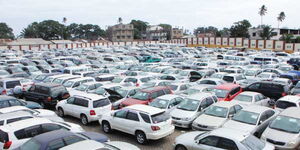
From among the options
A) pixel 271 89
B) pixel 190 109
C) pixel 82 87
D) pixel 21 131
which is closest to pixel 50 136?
pixel 21 131

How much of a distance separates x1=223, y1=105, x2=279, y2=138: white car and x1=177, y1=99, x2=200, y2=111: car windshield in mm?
2123

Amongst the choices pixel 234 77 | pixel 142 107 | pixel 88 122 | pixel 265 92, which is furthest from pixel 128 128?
pixel 234 77

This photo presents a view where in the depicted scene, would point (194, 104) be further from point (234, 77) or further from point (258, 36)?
point (258, 36)

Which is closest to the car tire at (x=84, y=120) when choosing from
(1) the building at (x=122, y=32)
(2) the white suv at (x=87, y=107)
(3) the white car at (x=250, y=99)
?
(2) the white suv at (x=87, y=107)

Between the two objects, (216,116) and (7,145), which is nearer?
(7,145)

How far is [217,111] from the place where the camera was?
11820 millimetres

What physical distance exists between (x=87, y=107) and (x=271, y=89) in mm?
11767

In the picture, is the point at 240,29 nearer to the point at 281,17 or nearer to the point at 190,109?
the point at 281,17

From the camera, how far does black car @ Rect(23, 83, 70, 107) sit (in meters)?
15.1

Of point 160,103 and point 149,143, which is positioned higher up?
point 160,103

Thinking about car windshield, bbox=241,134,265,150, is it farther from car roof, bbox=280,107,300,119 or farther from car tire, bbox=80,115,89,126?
car tire, bbox=80,115,89,126

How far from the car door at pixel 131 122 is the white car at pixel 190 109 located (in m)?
2.43

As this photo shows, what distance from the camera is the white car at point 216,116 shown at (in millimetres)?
10953

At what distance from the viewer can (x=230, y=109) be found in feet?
38.6
